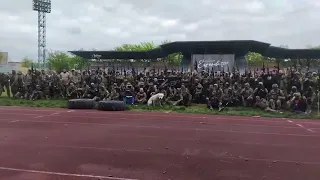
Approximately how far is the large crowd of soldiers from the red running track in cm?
350

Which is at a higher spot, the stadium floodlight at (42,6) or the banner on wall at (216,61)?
the stadium floodlight at (42,6)

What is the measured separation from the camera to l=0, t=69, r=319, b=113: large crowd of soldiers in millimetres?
16125

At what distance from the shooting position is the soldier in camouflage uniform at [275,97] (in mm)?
15878

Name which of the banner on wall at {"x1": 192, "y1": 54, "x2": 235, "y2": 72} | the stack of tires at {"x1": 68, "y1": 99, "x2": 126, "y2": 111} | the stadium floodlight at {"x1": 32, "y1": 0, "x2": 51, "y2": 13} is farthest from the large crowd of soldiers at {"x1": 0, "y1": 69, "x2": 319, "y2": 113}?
the stadium floodlight at {"x1": 32, "y1": 0, "x2": 51, "y2": 13}

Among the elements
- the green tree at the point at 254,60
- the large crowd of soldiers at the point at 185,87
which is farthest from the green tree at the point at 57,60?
the large crowd of soldiers at the point at 185,87

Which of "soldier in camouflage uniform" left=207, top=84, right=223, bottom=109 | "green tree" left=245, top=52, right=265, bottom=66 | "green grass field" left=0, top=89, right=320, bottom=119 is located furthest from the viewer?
"green tree" left=245, top=52, right=265, bottom=66

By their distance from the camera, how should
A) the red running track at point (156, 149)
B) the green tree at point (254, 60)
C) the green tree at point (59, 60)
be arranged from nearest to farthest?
the red running track at point (156, 149)
the green tree at point (254, 60)
the green tree at point (59, 60)

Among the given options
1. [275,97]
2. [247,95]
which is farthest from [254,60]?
[275,97]

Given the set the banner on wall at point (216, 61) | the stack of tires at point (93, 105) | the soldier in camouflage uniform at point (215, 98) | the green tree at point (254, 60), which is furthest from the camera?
the green tree at point (254, 60)

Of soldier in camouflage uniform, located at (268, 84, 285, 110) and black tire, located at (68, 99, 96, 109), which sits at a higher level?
soldier in camouflage uniform, located at (268, 84, 285, 110)

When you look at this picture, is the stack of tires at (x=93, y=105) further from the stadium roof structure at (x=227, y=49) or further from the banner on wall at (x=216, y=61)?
the stadium roof structure at (x=227, y=49)

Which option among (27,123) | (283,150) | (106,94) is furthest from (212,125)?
(106,94)

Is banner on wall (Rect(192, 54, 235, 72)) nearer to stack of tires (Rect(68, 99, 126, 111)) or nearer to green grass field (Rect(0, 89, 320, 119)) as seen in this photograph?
green grass field (Rect(0, 89, 320, 119))

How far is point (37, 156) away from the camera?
698 centimetres
